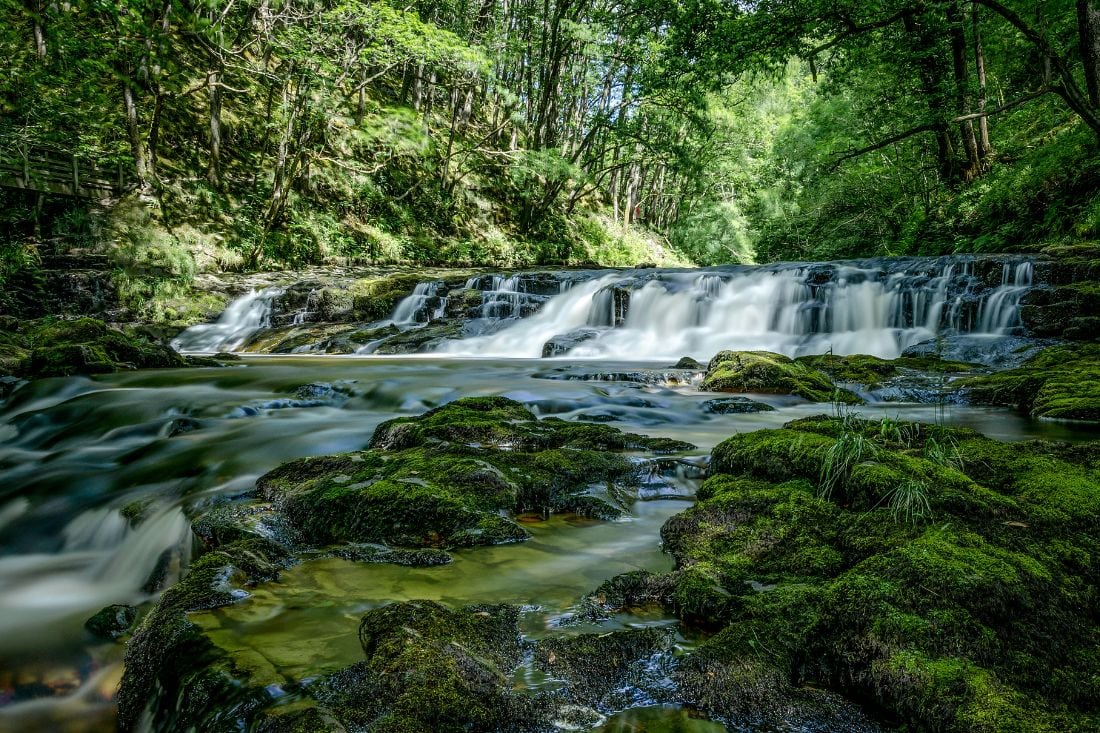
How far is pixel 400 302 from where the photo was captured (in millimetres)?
15148

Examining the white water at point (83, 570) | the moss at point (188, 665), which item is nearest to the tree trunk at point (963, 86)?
the moss at point (188, 665)

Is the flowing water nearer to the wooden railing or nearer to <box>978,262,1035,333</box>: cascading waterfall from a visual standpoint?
<box>978,262,1035,333</box>: cascading waterfall

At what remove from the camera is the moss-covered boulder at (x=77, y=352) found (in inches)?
310

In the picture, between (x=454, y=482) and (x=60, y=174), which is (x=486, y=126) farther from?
(x=454, y=482)

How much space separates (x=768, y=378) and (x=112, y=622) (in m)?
6.77

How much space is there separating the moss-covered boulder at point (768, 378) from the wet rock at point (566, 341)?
448 cm

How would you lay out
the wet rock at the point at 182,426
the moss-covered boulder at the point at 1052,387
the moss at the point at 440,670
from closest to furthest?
the moss at the point at 440,670
the moss-covered boulder at the point at 1052,387
the wet rock at the point at 182,426

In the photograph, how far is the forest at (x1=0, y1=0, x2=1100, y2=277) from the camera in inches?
457

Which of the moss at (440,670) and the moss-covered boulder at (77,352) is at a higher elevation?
the moss-covered boulder at (77,352)

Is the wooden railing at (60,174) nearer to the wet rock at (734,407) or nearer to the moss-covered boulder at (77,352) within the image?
the moss-covered boulder at (77,352)

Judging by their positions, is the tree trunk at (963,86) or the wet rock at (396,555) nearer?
the wet rock at (396,555)

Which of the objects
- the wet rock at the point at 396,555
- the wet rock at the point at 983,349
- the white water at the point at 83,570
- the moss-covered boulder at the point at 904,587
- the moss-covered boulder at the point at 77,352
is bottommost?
the white water at the point at 83,570

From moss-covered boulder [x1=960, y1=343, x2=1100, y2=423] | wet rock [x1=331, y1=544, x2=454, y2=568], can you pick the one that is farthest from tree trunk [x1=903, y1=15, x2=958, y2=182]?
wet rock [x1=331, y1=544, x2=454, y2=568]

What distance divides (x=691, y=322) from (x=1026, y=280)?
5.97 m
